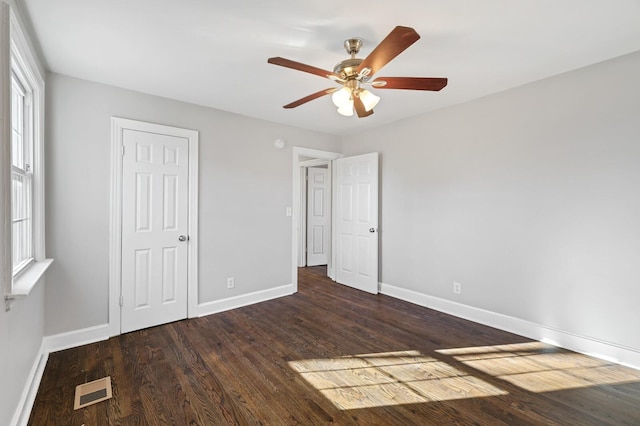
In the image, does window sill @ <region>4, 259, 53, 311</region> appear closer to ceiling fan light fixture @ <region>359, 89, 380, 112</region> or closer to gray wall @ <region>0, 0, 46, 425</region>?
gray wall @ <region>0, 0, 46, 425</region>

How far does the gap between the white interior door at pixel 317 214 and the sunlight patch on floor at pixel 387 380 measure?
147 inches

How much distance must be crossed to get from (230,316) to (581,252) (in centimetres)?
350

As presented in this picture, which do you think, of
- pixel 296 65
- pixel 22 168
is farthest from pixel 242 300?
pixel 296 65

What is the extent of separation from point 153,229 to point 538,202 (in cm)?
383

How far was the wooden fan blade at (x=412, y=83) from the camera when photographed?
6.36 feet

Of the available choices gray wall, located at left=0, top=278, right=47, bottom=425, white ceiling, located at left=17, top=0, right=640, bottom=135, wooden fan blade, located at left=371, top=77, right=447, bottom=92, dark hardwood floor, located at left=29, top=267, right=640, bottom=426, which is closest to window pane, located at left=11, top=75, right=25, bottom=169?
white ceiling, located at left=17, top=0, right=640, bottom=135

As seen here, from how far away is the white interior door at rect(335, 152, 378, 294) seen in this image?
4.30 metres

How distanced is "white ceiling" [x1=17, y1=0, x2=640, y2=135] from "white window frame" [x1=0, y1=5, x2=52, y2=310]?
0.70 ft

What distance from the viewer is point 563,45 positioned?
86.6 inches

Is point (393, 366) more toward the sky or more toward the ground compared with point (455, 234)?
more toward the ground

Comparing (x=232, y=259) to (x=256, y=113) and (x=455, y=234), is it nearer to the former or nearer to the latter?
(x=256, y=113)

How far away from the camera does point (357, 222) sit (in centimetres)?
454

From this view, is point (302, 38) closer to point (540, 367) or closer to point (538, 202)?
point (538, 202)

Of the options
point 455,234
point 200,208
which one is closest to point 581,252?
point 455,234
